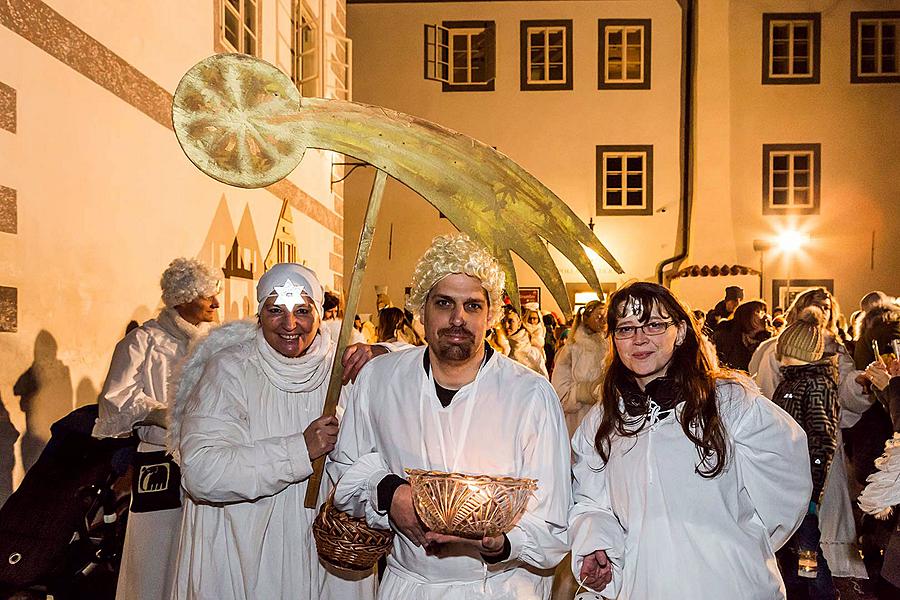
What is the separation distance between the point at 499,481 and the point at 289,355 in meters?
1.42

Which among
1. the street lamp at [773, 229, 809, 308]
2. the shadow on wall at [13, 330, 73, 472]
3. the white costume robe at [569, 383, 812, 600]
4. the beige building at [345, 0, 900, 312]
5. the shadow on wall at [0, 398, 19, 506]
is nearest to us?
the white costume robe at [569, 383, 812, 600]

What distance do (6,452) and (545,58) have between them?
58.2 ft

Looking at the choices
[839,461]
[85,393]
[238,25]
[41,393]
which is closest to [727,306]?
[839,461]

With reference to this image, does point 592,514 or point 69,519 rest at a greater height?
point 592,514

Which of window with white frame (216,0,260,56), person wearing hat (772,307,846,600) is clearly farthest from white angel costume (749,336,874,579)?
window with white frame (216,0,260,56)

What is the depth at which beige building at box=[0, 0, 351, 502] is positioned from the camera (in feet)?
17.3

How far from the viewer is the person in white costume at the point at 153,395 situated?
16.3 ft

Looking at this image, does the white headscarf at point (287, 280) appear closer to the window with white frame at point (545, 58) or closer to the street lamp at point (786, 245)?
the window with white frame at point (545, 58)

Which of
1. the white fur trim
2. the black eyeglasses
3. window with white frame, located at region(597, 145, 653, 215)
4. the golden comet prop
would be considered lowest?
the white fur trim

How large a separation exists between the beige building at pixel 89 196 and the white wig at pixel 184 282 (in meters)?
0.70

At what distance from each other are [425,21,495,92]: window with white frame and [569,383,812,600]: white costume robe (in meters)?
18.7

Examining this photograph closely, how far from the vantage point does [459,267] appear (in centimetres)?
316

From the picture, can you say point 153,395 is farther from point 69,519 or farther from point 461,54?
point 461,54

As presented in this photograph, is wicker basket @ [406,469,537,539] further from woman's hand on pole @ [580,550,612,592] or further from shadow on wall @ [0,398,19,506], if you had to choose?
shadow on wall @ [0,398,19,506]
